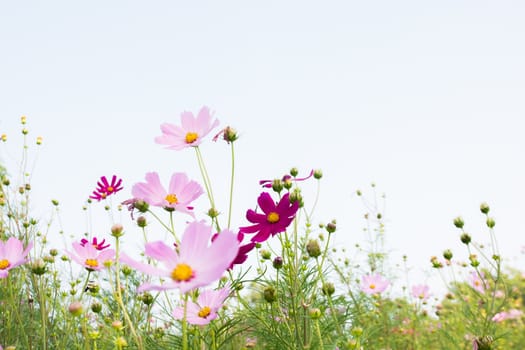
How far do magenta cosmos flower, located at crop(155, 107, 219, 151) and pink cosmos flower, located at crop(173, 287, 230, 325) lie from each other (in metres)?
0.34

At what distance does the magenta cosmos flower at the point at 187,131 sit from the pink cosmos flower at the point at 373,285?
5.46 feet

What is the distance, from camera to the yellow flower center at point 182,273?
616mm

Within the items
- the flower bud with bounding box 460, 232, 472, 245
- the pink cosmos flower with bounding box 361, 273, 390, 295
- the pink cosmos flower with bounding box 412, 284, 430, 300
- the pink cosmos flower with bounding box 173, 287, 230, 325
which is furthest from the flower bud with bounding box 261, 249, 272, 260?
the pink cosmos flower with bounding box 412, 284, 430, 300

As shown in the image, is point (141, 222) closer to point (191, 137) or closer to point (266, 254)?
point (191, 137)

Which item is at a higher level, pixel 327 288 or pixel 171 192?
pixel 171 192

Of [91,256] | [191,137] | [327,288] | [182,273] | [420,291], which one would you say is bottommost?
[182,273]

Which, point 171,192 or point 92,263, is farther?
point 92,263

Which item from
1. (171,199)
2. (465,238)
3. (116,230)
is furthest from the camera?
(465,238)

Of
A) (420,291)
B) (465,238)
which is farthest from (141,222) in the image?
(420,291)

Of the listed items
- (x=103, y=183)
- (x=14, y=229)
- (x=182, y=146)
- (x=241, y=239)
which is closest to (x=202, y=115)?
(x=182, y=146)

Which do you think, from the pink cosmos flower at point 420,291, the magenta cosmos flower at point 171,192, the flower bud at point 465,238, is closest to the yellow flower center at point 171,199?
the magenta cosmos flower at point 171,192

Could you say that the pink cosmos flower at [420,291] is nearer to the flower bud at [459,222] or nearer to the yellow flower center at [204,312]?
the flower bud at [459,222]

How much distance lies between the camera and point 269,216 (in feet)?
3.67

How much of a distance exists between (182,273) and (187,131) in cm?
59
